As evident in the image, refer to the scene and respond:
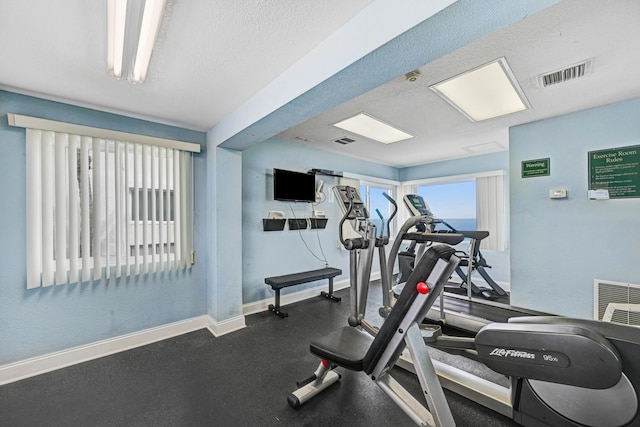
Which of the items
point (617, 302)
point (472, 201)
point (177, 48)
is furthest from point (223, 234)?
point (472, 201)

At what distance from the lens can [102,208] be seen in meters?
2.38

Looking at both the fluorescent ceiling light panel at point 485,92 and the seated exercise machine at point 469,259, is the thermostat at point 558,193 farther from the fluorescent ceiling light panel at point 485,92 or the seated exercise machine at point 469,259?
the fluorescent ceiling light panel at point 485,92

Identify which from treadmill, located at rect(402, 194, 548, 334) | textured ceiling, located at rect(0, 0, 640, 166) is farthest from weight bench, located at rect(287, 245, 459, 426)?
treadmill, located at rect(402, 194, 548, 334)

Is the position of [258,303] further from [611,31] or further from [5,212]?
[611,31]

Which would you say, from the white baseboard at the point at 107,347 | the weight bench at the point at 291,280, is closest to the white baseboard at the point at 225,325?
the white baseboard at the point at 107,347

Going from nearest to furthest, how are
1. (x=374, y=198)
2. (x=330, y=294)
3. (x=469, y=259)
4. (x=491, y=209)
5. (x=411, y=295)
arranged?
(x=411, y=295)
(x=469, y=259)
(x=330, y=294)
(x=491, y=209)
(x=374, y=198)

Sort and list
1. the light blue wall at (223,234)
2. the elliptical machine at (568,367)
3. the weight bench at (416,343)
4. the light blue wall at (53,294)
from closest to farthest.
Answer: the elliptical machine at (568,367) < the weight bench at (416,343) < the light blue wall at (53,294) < the light blue wall at (223,234)

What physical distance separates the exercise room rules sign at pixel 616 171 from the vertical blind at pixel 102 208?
178 inches

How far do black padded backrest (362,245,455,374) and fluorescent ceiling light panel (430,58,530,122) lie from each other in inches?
66.6

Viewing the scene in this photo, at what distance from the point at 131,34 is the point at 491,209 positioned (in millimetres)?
5221

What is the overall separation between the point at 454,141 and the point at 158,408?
179 inches

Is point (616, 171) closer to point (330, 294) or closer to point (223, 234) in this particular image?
point (330, 294)

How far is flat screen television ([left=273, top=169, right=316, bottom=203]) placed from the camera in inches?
142

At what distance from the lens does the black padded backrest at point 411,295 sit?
115 centimetres
